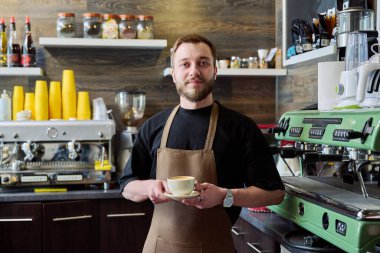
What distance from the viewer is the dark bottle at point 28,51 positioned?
3.33 meters

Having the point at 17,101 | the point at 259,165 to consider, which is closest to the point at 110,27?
the point at 17,101

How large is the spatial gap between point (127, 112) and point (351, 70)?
1.84 meters

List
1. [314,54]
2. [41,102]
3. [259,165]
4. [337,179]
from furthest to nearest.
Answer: [41,102] < [314,54] < [337,179] < [259,165]

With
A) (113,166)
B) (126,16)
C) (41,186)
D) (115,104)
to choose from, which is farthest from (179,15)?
(41,186)

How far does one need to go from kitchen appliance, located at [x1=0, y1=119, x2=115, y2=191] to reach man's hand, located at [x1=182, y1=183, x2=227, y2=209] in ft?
5.01

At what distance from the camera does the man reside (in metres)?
1.84

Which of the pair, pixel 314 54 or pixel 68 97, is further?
pixel 68 97

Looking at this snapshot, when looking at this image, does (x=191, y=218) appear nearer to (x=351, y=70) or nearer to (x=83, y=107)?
(x=351, y=70)

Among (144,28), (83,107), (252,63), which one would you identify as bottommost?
(83,107)

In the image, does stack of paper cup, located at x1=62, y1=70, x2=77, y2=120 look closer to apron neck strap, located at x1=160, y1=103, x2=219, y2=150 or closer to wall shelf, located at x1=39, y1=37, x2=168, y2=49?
wall shelf, located at x1=39, y1=37, x2=168, y2=49

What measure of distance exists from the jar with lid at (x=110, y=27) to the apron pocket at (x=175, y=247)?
186 centimetres

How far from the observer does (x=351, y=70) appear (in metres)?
1.88

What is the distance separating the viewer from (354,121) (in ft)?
5.28

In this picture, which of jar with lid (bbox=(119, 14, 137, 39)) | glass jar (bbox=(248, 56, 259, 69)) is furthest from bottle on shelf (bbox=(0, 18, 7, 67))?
glass jar (bbox=(248, 56, 259, 69))
